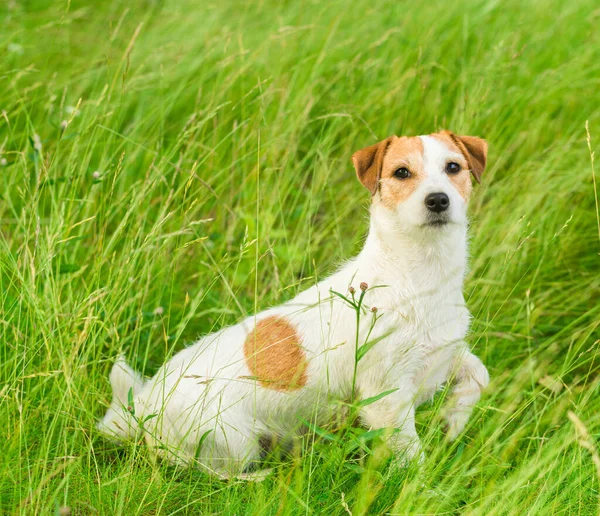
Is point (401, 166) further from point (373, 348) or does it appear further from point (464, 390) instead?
point (464, 390)

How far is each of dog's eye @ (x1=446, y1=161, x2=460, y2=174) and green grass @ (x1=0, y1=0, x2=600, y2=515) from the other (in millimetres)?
443

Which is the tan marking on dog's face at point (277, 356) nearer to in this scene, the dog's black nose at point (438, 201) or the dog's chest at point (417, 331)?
the dog's chest at point (417, 331)

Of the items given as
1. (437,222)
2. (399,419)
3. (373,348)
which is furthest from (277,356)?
(437,222)

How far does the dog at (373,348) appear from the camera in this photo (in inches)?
119

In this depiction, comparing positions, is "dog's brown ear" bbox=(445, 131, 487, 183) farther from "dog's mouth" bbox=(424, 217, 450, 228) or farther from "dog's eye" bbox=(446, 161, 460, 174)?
"dog's mouth" bbox=(424, 217, 450, 228)

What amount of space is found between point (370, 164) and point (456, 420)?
43.4 inches

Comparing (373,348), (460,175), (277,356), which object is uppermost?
(460,175)

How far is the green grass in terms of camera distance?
9.12 feet

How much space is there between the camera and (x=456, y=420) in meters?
3.05

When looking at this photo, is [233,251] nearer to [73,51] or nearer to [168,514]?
[168,514]

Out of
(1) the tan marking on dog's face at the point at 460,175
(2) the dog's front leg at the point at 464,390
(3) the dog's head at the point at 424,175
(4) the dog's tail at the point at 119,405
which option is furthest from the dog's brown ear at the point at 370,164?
(4) the dog's tail at the point at 119,405

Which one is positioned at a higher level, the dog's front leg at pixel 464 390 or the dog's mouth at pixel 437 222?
the dog's mouth at pixel 437 222

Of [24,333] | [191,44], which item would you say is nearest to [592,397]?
[24,333]

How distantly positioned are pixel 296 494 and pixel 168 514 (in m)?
0.47
